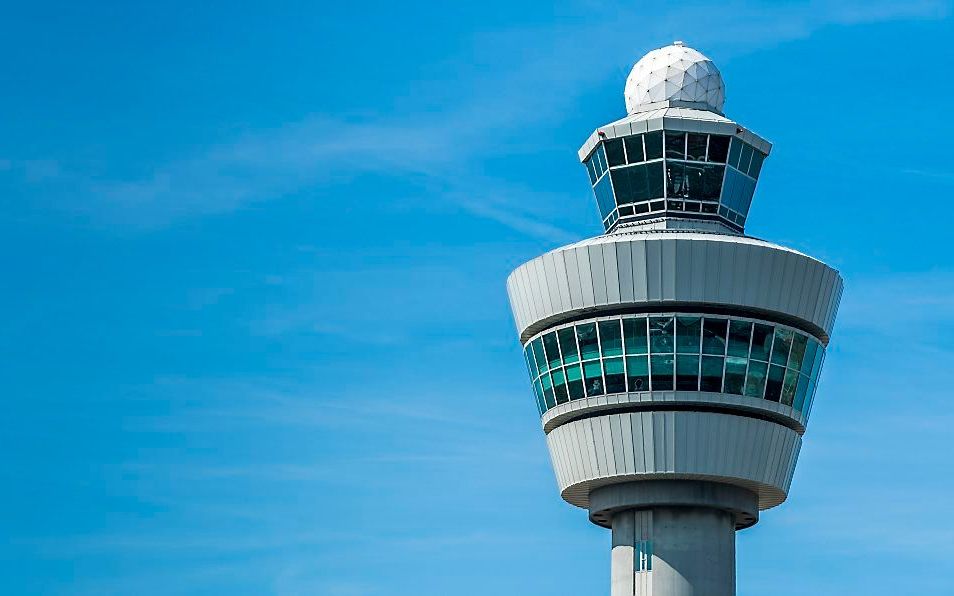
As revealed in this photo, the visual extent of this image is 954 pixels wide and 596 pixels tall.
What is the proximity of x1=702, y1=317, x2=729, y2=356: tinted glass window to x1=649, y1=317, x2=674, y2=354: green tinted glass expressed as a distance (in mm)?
1392

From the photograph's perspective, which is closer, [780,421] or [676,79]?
[780,421]

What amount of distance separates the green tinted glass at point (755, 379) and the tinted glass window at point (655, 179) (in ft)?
29.2

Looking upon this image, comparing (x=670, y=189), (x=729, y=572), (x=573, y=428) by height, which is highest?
(x=670, y=189)

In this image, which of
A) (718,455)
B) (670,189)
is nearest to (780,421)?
(718,455)

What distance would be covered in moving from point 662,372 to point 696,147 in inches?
439

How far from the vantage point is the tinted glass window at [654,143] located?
83.9 metres

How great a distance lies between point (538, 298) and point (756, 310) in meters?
9.31

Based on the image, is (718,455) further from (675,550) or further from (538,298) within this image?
(538,298)

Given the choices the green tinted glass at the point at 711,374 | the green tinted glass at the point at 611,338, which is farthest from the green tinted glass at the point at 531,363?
the green tinted glass at the point at 711,374

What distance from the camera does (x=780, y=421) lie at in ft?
265

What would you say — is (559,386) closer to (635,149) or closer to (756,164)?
(635,149)

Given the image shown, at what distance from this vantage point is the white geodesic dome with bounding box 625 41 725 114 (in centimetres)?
8606

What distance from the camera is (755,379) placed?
261ft

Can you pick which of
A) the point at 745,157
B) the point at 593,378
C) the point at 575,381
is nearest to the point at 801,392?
the point at 593,378
